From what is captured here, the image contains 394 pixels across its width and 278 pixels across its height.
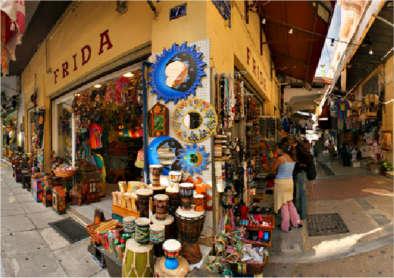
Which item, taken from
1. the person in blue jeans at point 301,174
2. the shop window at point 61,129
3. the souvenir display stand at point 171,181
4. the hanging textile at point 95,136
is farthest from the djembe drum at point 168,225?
the shop window at point 61,129

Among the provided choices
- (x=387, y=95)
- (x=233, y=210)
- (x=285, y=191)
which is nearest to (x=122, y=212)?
(x=233, y=210)

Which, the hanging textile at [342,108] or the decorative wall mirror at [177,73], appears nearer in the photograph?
the decorative wall mirror at [177,73]

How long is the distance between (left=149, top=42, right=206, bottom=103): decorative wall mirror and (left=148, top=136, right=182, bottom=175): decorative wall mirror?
57 cm

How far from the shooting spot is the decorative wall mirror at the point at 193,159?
3.10 metres

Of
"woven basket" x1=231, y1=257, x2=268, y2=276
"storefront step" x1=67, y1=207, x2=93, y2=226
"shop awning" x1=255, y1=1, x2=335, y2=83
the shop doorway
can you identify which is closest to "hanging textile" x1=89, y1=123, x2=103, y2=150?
the shop doorway

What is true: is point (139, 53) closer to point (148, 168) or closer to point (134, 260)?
point (148, 168)

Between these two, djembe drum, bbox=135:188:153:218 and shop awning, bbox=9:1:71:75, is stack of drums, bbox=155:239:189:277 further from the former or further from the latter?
shop awning, bbox=9:1:71:75

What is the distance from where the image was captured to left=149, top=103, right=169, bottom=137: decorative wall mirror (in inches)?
129

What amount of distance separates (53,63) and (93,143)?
3.24 metres

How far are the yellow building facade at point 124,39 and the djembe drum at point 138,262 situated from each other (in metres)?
2.31

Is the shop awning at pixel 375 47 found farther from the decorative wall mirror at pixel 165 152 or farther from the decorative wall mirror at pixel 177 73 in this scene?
the decorative wall mirror at pixel 165 152

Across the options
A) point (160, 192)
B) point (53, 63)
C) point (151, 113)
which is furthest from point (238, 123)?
point (53, 63)

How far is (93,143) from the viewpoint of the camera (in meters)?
6.54

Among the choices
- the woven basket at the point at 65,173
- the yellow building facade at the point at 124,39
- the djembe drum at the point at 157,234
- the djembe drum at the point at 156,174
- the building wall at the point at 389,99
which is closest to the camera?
the djembe drum at the point at 157,234
